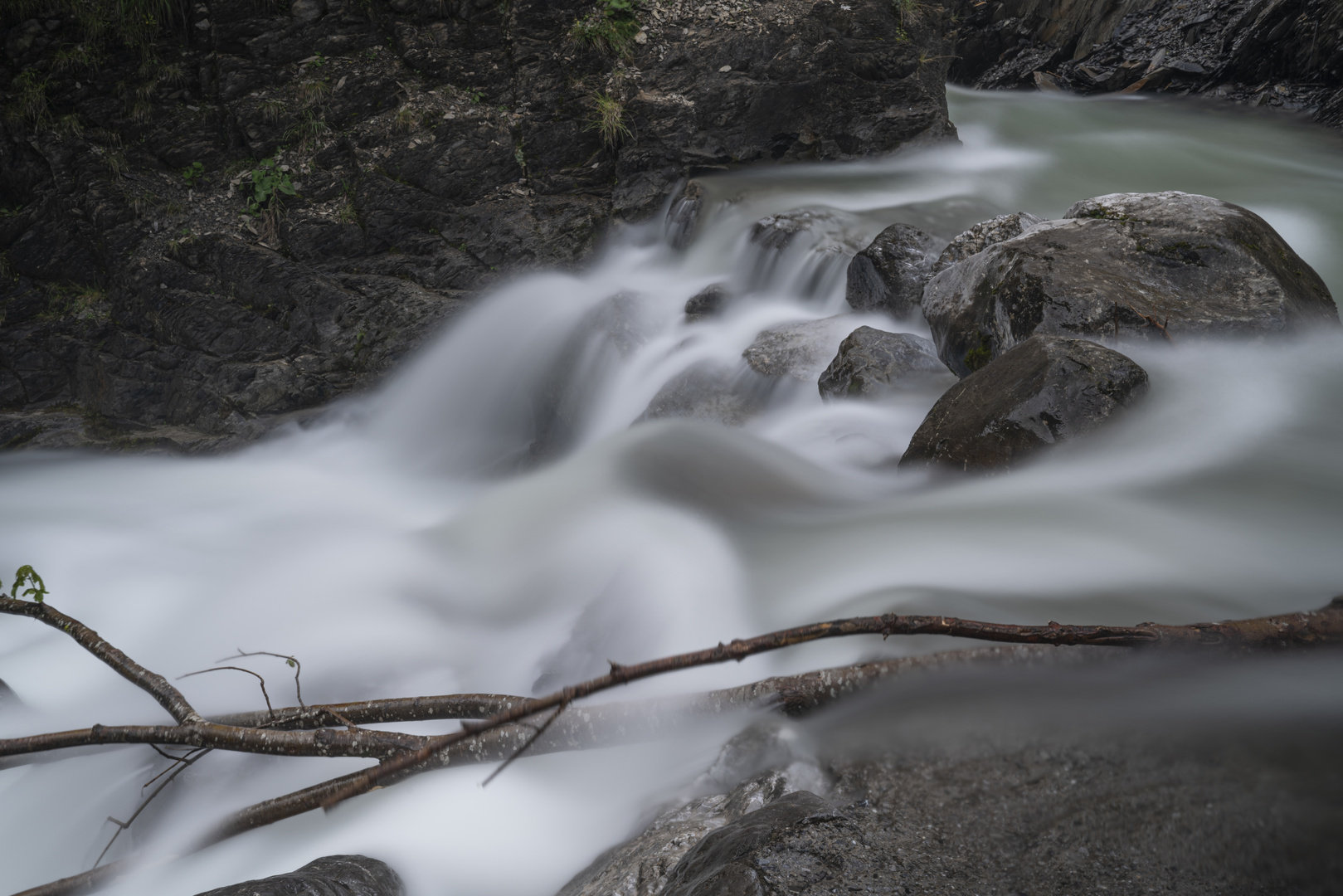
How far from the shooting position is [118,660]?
7.34 ft

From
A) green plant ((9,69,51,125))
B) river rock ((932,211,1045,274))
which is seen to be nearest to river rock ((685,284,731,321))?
river rock ((932,211,1045,274))

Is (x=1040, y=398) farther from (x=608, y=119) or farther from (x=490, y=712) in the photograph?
(x=608, y=119)

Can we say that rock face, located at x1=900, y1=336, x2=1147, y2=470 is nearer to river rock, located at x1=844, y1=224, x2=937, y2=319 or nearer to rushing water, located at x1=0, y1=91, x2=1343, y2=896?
rushing water, located at x1=0, y1=91, x2=1343, y2=896

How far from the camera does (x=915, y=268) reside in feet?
18.3

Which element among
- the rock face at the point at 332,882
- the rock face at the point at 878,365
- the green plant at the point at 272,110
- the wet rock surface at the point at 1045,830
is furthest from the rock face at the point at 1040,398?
the green plant at the point at 272,110

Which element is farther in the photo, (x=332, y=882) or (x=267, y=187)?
(x=267, y=187)

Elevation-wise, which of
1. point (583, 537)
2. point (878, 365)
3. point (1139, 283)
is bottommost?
point (583, 537)

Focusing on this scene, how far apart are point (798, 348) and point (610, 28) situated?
430cm

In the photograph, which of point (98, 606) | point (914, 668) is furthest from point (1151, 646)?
point (98, 606)

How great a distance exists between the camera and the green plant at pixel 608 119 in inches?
291

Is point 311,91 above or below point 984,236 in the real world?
above

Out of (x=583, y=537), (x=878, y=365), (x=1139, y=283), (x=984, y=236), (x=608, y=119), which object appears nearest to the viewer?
(x=583, y=537)

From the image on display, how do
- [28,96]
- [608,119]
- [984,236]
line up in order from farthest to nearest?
1. [608,119]
2. [28,96]
3. [984,236]

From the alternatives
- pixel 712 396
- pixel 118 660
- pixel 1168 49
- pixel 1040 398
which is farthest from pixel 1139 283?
pixel 1168 49
